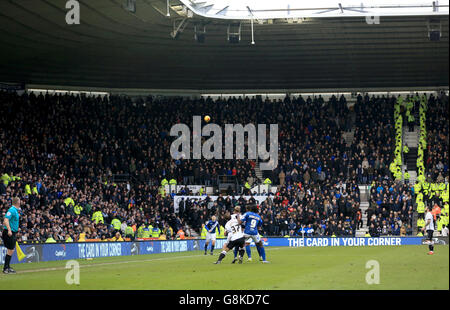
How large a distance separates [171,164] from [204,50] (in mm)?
8073

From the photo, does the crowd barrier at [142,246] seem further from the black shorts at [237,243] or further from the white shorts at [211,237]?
the black shorts at [237,243]

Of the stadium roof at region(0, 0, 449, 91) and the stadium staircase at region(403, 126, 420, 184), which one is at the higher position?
the stadium roof at region(0, 0, 449, 91)

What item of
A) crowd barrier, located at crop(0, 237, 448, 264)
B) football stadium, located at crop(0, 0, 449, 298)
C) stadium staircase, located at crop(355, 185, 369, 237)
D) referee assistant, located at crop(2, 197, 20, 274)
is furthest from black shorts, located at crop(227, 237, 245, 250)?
stadium staircase, located at crop(355, 185, 369, 237)

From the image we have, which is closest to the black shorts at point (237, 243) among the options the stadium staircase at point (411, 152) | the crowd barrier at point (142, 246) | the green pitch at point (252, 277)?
the green pitch at point (252, 277)

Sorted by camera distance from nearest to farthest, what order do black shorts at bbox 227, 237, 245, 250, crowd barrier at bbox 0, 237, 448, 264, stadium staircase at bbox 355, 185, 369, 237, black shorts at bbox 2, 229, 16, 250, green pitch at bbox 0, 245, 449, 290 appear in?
green pitch at bbox 0, 245, 449, 290, black shorts at bbox 2, 229, 16, 250, black shorts at bbox 227, 237, 245, 250, crowd barrier at bbox 0, 237, 448, 264, stadium staircase at bbox 355, 185, 369, 237

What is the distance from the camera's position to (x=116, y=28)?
39.6 meters

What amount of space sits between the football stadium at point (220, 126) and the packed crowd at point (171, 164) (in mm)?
120

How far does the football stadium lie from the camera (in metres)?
36.8

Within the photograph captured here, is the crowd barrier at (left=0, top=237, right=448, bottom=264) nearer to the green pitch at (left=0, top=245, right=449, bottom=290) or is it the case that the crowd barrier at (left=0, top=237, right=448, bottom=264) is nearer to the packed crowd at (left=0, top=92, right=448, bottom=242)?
the packed crowd at (left=0, top=92, right=448, bottom=242)

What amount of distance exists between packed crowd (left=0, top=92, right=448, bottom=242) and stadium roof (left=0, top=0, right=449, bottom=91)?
→ 1.95m

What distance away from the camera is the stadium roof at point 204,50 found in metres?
37.6

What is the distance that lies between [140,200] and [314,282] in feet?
95.4
